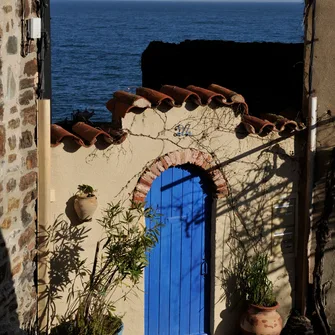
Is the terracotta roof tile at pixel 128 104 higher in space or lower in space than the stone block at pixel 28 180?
higher

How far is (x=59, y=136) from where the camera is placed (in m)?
9.18

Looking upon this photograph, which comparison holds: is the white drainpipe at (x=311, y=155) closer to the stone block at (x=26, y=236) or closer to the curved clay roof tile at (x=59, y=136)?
the curved clay roof tile at (x=59, y=136)

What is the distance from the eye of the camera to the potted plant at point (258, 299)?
409 inches

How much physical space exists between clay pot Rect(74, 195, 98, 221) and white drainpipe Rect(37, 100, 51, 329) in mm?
371

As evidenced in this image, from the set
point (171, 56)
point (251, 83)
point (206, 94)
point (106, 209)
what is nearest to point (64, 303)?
point (106, 209)

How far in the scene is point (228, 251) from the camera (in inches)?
416

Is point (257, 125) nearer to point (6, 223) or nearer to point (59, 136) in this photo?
point (59, 136)

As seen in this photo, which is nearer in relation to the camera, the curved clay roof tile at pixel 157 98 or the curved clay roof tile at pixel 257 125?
Result: the curved clay roof tile at pixel 157 98

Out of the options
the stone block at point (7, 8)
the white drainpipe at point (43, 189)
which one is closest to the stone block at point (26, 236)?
the white drainpipe at point (43, 189)

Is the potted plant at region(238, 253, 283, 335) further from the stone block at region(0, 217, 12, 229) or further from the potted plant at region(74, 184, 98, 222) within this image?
the stone block at region(0, 217, 12, 229)

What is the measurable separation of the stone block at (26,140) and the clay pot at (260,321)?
373 centimetres

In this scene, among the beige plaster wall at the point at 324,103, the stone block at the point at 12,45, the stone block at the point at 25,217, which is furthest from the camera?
the beige plaster wall at the point at 324,103

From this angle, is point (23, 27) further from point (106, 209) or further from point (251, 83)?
point (251, 83)

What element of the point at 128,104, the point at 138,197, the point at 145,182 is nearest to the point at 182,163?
the point at 145,182
